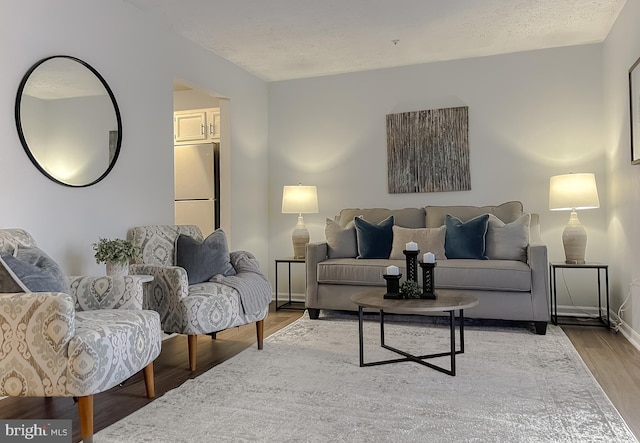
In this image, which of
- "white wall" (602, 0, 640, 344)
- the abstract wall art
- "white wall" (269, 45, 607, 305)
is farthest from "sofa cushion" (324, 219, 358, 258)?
"white wall" (602, 0, 640, 344)

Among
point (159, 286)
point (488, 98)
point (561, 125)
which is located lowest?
point (159, 286)

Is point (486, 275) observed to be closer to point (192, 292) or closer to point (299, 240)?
point (299, 240)

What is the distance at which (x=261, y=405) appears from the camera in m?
2.21

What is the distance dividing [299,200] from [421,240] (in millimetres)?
1330

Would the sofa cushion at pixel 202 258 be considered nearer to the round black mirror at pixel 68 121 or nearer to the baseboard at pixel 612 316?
the round black mirror at pixel 68 121

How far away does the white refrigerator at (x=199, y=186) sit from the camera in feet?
15.8

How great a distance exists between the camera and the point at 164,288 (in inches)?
111

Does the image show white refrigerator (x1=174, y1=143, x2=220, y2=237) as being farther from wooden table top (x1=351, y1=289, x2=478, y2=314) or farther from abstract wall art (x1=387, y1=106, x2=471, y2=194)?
wooden table top (x1=351, y1=289, x2=478, y2=314)

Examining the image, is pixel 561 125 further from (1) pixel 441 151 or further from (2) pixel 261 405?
(2) pixel 261 405

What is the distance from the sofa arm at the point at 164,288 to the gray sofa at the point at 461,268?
1.53 m

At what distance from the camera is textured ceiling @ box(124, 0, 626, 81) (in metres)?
3.39

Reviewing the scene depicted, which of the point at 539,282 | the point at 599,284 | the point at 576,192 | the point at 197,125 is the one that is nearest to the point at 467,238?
the point at 539,282

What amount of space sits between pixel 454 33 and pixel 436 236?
5.60ft

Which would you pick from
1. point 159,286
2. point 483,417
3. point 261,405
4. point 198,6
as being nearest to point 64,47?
point 198,6
